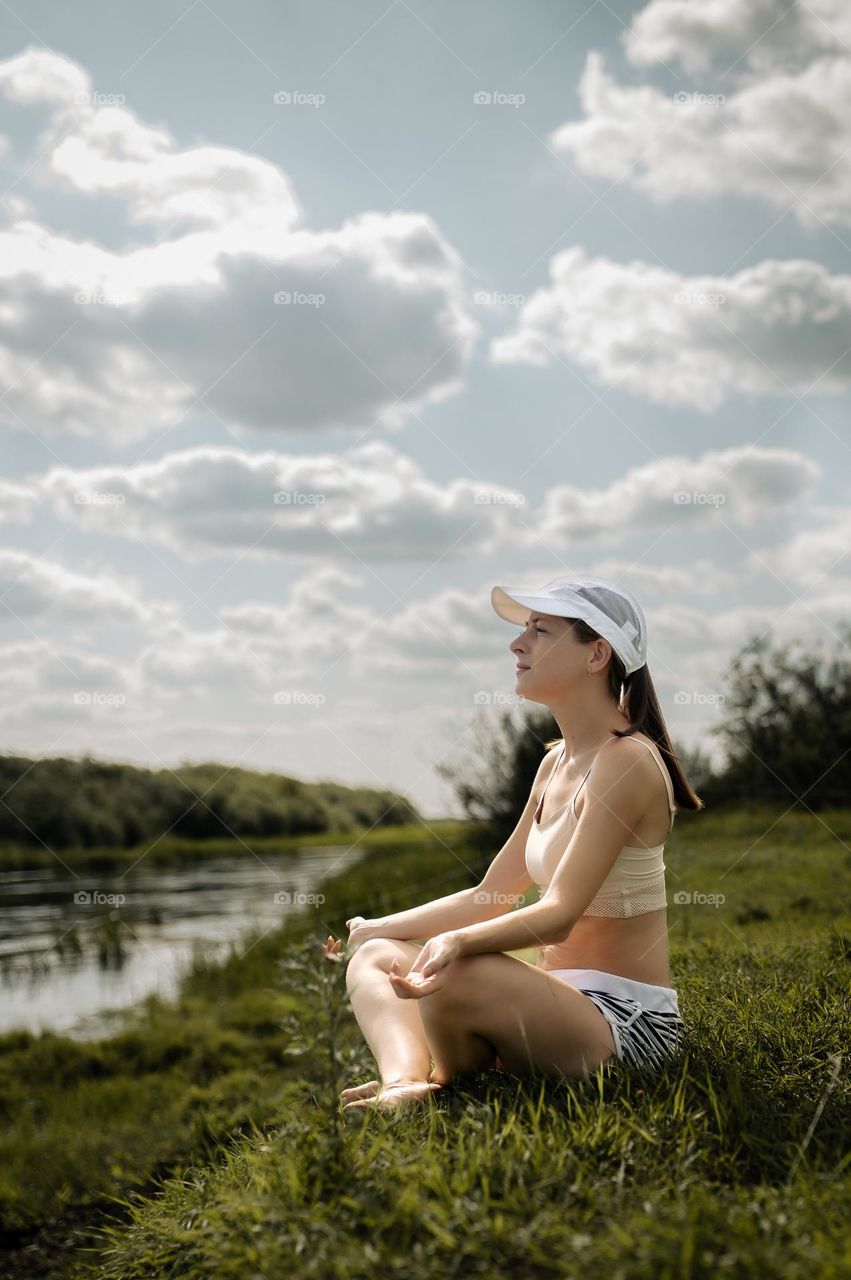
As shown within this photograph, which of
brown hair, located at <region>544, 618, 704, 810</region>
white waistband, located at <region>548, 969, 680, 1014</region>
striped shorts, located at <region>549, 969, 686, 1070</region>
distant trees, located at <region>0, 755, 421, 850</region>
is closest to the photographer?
striped shorts, located at <region>549, 969, 686, 1070</region>

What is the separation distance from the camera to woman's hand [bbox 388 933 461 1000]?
8.04 feet

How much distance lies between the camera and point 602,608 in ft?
10.1

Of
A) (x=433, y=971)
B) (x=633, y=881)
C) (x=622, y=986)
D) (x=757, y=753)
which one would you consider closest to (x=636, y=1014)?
(x=622, y=986)

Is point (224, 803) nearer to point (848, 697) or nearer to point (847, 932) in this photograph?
point (848, 697)

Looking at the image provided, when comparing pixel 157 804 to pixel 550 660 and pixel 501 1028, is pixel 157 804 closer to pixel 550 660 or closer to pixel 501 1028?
pixel 550 660

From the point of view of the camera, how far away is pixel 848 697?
1189 cm

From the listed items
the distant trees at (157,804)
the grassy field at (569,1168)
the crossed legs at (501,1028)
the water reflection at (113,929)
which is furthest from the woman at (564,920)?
the distant trees at (157,804)

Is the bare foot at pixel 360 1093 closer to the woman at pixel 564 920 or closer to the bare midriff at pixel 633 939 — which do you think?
the woman at pixel 564 920

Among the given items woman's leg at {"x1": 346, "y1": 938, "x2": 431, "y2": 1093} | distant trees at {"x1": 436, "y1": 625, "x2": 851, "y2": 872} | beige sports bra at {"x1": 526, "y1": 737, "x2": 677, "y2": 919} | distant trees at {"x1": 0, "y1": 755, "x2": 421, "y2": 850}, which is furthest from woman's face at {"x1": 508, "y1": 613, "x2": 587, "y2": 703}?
distant trees at {"x1": 0, "y1": 755, "x2": 421, "y2": 850}

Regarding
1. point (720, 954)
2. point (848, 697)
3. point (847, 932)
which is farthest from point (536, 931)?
point (848, 697)

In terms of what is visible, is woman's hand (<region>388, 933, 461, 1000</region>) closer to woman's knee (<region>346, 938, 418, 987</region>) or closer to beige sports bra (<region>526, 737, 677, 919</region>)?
beige sports bra (<region>526, 737, 677, 919</region>)

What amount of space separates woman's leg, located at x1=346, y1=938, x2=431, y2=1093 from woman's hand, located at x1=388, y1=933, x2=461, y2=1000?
0.28 m

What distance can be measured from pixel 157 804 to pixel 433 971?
70.3ft

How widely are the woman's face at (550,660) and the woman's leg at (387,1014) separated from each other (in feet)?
2.91
